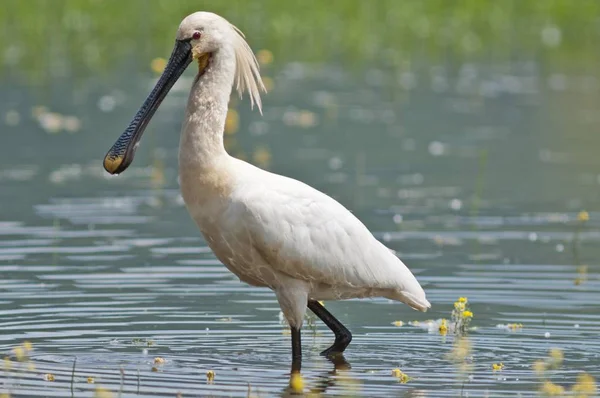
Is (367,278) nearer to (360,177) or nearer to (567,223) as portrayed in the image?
(567,223)

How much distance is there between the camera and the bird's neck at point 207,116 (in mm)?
9078

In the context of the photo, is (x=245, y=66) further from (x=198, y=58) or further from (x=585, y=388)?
(x=585, y=388)

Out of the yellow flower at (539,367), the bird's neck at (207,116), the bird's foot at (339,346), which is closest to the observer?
the yellow flower at (539,367)

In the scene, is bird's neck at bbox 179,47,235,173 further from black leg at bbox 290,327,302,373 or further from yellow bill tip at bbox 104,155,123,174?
black leg at bbox 290,327,302,373

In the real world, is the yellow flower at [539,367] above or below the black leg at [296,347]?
below

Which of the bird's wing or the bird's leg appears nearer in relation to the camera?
the bird's wing

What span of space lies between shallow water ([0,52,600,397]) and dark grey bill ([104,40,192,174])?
1153 millimetres

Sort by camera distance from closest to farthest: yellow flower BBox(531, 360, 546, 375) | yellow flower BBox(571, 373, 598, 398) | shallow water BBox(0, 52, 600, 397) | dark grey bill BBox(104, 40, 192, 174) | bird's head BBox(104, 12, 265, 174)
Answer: yellow flower BBox(571, 373, 598, 398), yellow flower BBox(531, 360, 546, 375), shallow water BBox(0, 52, 600, 397), bird's head BBox(104, 12, 265, 174), dark grey bill BBox(104, 40, 192, 174)

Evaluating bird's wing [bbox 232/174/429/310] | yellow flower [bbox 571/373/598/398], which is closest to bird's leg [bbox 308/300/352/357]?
bird's wing [bbox 232/174/429/310]

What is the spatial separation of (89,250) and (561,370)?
17.0ft

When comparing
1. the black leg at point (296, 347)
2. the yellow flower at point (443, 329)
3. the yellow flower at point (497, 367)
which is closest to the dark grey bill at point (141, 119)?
the black leg at point (296, 347)

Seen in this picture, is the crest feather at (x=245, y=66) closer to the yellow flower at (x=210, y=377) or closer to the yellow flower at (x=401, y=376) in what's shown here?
the yellow flower at (x=210, y=377)

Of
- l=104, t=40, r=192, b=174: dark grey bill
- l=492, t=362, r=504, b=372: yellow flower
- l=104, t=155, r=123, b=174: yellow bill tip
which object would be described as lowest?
l=492, t=362, r=504, b=372: yellow flower

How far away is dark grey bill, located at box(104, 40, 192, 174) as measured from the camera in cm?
945
